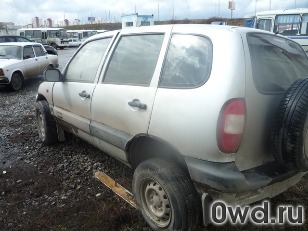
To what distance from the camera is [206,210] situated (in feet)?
7.79

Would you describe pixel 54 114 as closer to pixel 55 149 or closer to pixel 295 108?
pixel 55 149

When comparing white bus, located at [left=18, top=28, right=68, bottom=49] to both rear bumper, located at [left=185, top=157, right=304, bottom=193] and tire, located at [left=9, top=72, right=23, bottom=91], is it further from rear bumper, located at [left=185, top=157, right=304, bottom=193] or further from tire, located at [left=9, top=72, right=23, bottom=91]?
rear bumper, located at [left=185, top=157, right=304, bottom=193]

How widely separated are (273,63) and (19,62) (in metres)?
10.2

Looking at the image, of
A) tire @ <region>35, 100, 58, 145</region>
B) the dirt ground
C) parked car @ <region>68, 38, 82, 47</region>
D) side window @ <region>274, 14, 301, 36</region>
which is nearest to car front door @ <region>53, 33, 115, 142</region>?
tire @ <region>35, 100, 58, 145</region>

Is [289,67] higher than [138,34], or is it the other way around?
[138,34]

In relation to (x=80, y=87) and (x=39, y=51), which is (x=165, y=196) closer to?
(x=80, y=87)

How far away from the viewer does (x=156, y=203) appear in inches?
107

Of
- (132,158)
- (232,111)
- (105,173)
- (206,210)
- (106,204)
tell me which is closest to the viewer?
(232,111)

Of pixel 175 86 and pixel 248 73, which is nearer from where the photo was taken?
pixel 248 73

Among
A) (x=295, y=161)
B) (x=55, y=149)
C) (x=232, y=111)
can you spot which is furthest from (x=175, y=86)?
(x=55, y=149)

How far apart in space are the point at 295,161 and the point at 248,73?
0.74m

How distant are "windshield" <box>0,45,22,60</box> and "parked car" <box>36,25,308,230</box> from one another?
30.7 ft

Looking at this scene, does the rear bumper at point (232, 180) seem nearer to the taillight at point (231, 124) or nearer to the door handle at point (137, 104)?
the taillight at point (231, 124)

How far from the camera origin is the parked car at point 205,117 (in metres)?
2.21
